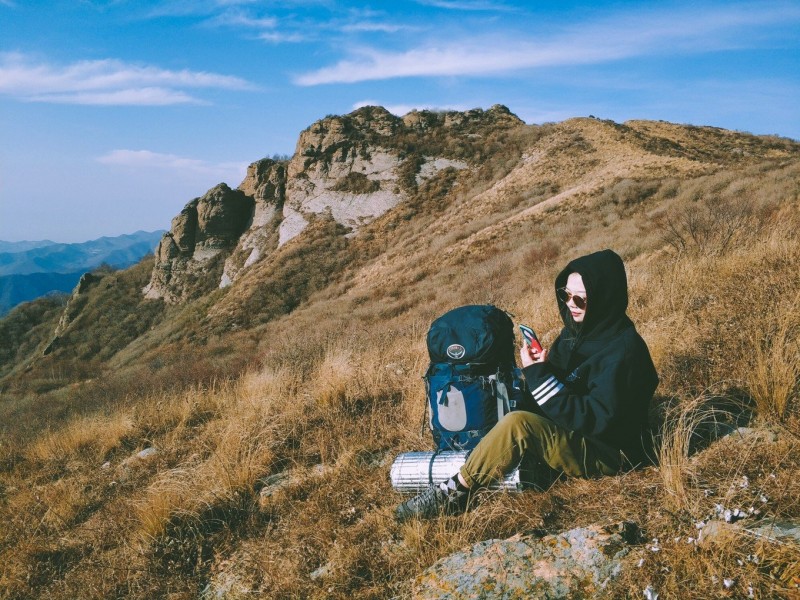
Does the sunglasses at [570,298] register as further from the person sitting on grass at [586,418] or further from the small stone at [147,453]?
the small stone at [147,453]

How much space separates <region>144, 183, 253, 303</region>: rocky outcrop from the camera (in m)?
38.7

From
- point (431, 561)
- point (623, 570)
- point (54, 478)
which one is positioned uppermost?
point (623, 570)

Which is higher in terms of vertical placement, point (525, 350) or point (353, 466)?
point (525, 350)

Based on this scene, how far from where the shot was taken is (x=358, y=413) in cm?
440

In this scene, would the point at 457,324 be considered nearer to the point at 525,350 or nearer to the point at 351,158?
the point at 525,350

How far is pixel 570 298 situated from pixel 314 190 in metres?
36.3

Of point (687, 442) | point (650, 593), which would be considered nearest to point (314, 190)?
point (687, 442)

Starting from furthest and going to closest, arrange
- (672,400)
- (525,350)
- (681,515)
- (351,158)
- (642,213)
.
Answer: (351,158)
(642,213)
(672,400)
(525,350)
(681,515)

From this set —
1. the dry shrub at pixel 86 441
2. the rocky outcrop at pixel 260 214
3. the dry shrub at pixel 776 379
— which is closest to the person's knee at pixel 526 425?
the dry shrub at pixel 776 379

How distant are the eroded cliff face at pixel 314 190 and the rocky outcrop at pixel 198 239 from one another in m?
0.09

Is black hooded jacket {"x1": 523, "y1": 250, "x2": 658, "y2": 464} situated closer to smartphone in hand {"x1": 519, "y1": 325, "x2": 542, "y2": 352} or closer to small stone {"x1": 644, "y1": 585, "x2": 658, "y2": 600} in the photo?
smartphone in hand {"x1": 519, "y1": 325, "x2": 542, "y2": 352}

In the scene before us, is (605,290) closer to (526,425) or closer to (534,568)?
(526,425)

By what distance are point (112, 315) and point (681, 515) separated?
44245 millimetres

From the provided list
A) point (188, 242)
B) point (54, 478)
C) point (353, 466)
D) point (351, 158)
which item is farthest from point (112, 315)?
point (353, 466)
